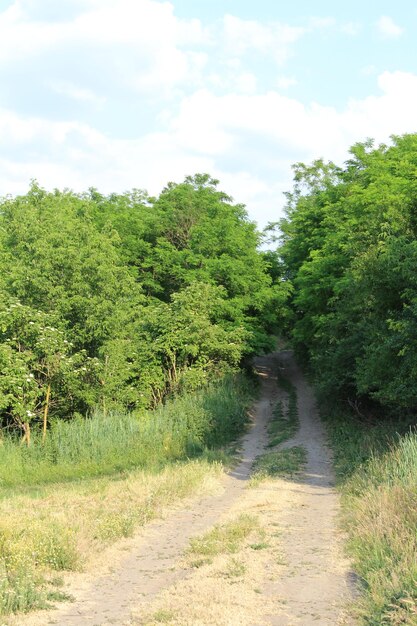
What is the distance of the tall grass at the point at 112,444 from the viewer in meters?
22.2

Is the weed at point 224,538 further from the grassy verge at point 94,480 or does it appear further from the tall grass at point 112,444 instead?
the tall grass at point 112,444

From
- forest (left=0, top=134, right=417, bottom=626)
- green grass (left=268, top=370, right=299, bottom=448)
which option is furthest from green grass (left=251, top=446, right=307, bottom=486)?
green grass (left=268, top=370, right=299, bottom=448)

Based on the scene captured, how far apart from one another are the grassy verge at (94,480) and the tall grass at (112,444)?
0.12ft

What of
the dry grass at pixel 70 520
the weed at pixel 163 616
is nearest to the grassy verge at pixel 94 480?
the dry grass at pixel 70 520

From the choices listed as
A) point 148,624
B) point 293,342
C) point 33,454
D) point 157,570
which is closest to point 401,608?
point 148,624

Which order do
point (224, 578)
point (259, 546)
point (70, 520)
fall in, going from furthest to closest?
point (70, 520)
point (259, 546)
point (224, 578)

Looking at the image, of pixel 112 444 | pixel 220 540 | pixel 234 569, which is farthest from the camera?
pixel 112 444

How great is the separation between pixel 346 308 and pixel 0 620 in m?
21.8

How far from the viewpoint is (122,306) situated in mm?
31969

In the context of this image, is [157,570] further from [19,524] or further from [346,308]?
[346,308]

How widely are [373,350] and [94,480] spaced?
9337 millimetres

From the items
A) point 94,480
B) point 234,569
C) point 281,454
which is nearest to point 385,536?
point 234,569

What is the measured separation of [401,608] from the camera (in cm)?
691

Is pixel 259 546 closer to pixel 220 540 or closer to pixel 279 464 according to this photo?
pixel 220 540
